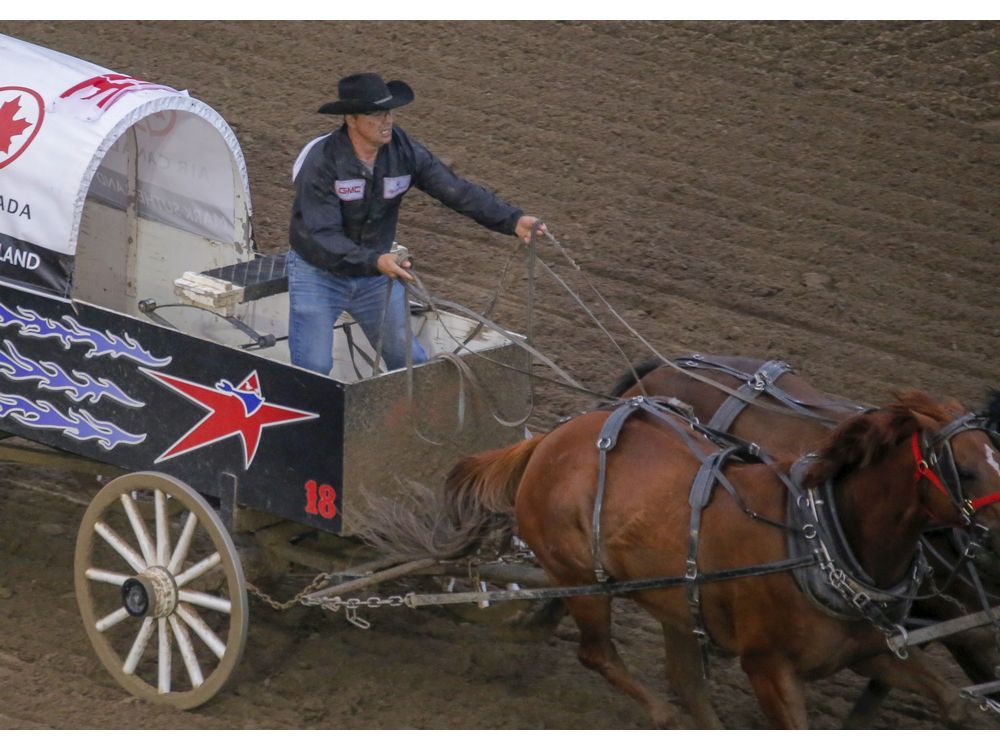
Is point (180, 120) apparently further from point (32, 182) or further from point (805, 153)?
point (805, 153)

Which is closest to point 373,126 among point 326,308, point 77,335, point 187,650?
point 326,308

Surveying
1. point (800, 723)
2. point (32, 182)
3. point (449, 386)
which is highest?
point (32, 182)

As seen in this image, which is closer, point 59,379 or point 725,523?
point 725,523

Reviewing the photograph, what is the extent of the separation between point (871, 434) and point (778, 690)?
0.85 m

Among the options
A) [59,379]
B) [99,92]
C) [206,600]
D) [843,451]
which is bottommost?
[206,600]

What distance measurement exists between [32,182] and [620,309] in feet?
12.6

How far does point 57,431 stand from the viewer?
18.0 ft

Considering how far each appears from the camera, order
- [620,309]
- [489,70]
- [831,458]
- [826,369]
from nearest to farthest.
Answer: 1. [831,458]
2. [826,369]
3. [620,309]
4. [489,70]

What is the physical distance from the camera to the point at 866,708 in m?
5.09

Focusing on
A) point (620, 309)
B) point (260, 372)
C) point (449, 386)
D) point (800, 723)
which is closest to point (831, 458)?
point (800, 723)

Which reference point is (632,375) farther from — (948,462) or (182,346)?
(948,462)

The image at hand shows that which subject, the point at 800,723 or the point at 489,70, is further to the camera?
the point at 489,70

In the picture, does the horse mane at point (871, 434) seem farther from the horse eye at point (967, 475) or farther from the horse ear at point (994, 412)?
the horse eye at point (967, 475)

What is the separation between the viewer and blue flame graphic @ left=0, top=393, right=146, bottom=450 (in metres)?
→ 5.36
